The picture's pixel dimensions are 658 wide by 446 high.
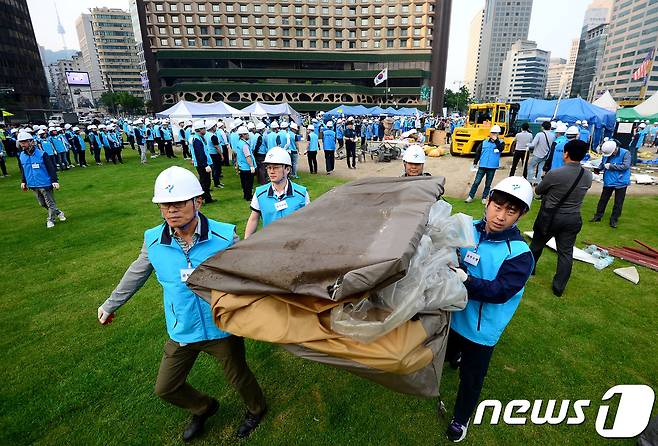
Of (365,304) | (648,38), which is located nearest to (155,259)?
(365,304)

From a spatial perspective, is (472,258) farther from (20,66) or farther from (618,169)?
(20,66)

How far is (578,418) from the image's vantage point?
9.12 ft

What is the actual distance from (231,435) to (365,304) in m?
2.12

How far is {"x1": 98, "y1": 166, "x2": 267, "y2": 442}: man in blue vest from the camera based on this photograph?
207 cm

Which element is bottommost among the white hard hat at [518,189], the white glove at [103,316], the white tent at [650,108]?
the white glove at [103,316]

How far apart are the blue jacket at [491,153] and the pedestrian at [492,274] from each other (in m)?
6.76

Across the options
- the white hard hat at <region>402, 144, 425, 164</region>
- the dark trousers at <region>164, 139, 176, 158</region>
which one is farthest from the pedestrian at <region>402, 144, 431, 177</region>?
the dark trousers at <region>164, 139, 176, 158</region>

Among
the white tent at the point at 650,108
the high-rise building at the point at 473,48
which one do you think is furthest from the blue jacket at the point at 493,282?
the high-rise building at the point at 473,48

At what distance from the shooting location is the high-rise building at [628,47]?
77875 mm

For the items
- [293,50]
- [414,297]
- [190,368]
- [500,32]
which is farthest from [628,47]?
[190,368]

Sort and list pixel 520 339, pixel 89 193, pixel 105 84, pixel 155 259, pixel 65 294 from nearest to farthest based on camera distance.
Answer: pixel 155 259 < pixel 520 339 < pixel 65 294 < pixel 89 193 < pixel 105 84

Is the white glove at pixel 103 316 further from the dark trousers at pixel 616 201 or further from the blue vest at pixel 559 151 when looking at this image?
the blue vest at pixel 559 151

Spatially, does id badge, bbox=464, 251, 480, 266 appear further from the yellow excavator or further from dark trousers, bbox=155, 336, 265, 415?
the yellow excavator

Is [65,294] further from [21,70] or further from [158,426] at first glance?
[21,70]
